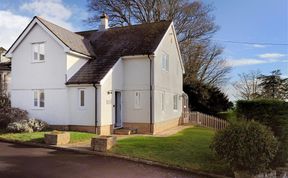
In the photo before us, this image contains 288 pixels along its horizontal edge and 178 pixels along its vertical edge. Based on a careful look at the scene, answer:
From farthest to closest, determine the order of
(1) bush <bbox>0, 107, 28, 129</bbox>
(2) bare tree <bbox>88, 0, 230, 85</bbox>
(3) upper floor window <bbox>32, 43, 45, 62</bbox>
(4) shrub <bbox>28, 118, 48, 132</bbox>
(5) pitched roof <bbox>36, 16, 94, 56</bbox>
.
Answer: (2) bare tree <bbox>88, 0, 230, 85</bbox> < (3) upper floor window <bbox>32, 43, 45, 62</bbox> < (5) pitched roof <bbox>36, 16, 94, 56</bbox> < (1) bush <bbox>0, 107, 28, 129</bbox> < (4) shrub <bbox>28, 118, 48, 132</bbox>

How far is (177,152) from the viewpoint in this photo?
1341 cm

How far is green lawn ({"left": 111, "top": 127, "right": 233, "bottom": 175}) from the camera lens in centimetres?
1152

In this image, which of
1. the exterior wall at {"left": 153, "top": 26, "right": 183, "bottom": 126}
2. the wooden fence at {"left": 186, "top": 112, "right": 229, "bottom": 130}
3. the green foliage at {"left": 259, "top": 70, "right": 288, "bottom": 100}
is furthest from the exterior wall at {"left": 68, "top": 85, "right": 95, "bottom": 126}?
the green foliage at {"left": 259, "top": 70, "right": 288, "bottom": 100}

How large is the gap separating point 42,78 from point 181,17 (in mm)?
20115

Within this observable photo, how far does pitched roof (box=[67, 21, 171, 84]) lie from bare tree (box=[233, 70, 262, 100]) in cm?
2499

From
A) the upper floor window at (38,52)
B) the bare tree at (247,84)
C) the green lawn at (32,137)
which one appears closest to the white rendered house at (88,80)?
the upper floor window at (38,52)

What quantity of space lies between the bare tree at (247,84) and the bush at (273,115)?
108 feet

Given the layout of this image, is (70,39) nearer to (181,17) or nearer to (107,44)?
(107,44)

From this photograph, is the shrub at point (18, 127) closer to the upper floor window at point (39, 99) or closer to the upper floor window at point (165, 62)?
the upper floor window at point (39, 99)

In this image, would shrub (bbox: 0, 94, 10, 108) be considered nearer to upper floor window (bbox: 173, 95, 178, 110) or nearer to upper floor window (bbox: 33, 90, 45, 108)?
upper floor window (bbox: 33, 90, 45, 108)

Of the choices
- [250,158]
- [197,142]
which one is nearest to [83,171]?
[250,158]

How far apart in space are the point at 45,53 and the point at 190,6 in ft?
67.1

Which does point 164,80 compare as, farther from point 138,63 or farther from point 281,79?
point 281,79

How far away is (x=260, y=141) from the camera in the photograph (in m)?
10.4
